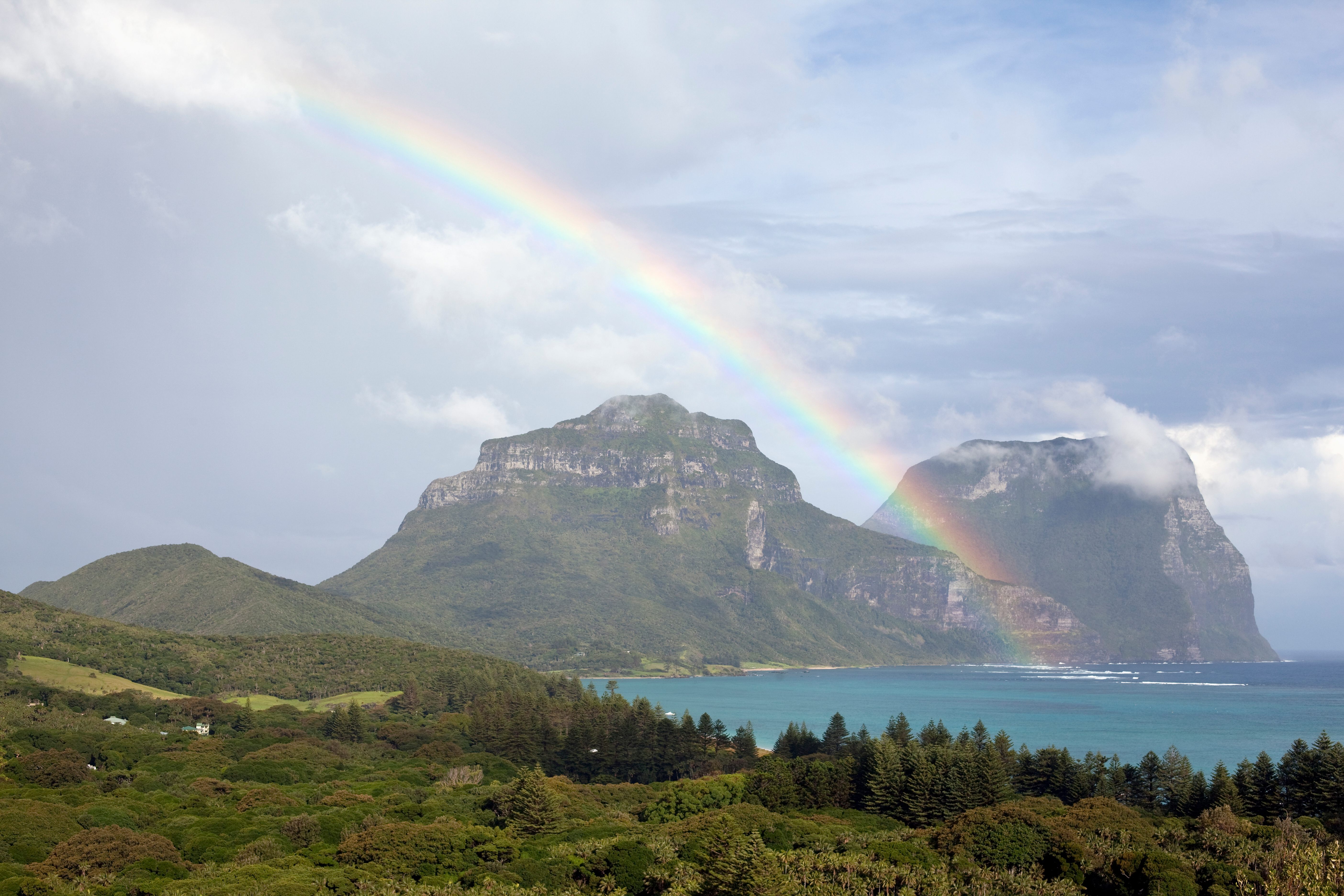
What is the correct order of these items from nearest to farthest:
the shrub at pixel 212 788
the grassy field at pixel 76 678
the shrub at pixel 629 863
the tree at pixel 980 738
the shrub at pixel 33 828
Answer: the shrub at pixel 629 863 < the shrub at pixel 33 828 < the shrub at pixel 212 788 < the tree at pixel 980 738 < the grassy field at pixel 76 678

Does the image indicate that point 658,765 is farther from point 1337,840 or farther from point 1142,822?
point 1337,840

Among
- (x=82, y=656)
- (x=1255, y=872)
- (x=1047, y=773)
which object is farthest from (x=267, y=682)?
(x=1255, y=872)

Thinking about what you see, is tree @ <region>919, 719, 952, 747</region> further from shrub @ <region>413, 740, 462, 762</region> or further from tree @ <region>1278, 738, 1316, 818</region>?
shrub @ <region>413, 740, 462, 762</region>

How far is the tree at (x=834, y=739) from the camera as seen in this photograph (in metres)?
111

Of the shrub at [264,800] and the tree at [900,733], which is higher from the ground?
the tree at [900,733]

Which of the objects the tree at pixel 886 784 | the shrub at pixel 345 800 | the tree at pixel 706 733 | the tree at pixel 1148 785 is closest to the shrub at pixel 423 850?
the shrub at pixel 345 800

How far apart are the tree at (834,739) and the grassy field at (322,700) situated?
77.1 m

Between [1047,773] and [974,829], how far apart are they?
3255 centimetres

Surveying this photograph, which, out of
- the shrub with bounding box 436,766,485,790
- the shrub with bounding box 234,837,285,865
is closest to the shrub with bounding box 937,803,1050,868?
the shrub with bounding box 234,837,285,865

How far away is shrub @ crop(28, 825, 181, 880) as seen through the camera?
191 feet

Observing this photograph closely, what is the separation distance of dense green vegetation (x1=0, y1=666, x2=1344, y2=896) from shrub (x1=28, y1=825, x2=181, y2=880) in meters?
0.16

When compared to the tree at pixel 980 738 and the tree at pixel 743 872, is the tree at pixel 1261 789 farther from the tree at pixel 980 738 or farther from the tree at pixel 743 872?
the tree at pixel 743 872

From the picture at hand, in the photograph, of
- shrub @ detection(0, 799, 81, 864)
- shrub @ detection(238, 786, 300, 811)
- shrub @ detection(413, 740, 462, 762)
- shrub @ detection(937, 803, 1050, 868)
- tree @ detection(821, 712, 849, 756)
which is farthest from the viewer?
shrub @ detection(413, 740, 462, 762)

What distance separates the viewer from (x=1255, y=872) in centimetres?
5166
